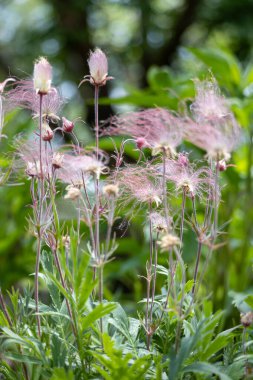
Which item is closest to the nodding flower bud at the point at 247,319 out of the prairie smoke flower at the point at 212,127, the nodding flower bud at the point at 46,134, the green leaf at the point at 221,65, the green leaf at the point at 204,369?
the green leaf at the point at 204,369

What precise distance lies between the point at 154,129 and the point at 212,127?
0.07m

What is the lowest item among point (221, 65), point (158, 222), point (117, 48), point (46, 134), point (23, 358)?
point (23, 358)

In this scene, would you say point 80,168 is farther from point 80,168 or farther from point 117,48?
point 117,48

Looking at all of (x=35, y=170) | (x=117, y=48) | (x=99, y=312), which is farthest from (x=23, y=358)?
(x=117, y=48)

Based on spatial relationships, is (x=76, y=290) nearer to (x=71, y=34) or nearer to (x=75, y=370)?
(x=75, y=370)

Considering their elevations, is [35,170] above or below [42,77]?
below

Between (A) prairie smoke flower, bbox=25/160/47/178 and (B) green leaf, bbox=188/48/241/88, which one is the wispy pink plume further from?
(B) green leaf, bbox=188/48/241/88

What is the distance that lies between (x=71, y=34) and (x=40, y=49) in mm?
261

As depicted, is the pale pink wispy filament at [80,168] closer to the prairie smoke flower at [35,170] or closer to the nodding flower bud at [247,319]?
the prairie smoke flower at [35,170]

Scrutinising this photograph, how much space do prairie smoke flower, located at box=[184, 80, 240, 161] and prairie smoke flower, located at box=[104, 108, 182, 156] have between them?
0.05 feet

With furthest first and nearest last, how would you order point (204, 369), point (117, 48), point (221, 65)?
point (117, 48), point (221, 65), point (204, 369)

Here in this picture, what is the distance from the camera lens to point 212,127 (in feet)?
2.11

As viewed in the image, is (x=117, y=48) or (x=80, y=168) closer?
(x=80, y=168)

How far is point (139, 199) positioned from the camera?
755mm
